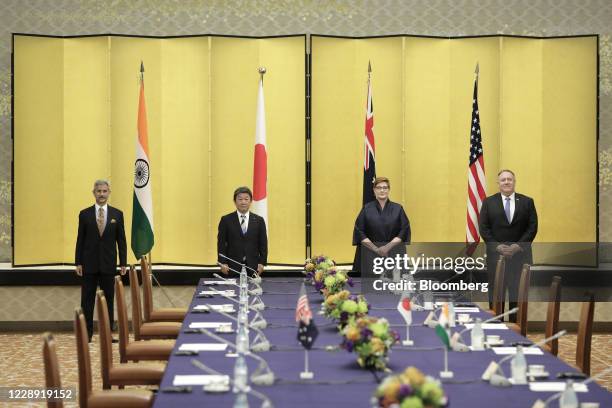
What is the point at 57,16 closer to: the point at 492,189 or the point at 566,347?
the point at 492,189

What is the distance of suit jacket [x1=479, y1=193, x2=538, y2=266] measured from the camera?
8406mm

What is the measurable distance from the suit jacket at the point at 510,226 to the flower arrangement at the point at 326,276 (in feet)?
6.73

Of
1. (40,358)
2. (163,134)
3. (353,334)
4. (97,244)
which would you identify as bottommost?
(40,358)

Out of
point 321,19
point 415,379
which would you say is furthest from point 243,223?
point 415,379

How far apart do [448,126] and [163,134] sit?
296 cm

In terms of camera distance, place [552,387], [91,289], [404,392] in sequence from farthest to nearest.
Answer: [91,289] → [552,387] → [404,392]

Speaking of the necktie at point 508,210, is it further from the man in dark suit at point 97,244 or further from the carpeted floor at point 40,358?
the man in dark suit at point 97,244

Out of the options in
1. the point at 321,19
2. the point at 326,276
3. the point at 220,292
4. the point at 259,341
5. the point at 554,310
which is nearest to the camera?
the point at 259,341

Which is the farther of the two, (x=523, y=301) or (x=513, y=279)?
(x=513, y=279)

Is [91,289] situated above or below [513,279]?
below

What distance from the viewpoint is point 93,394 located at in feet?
14.5

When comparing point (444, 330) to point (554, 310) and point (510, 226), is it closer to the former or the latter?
point (554, 310)

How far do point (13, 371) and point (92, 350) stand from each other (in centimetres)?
101

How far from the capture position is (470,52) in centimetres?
960
